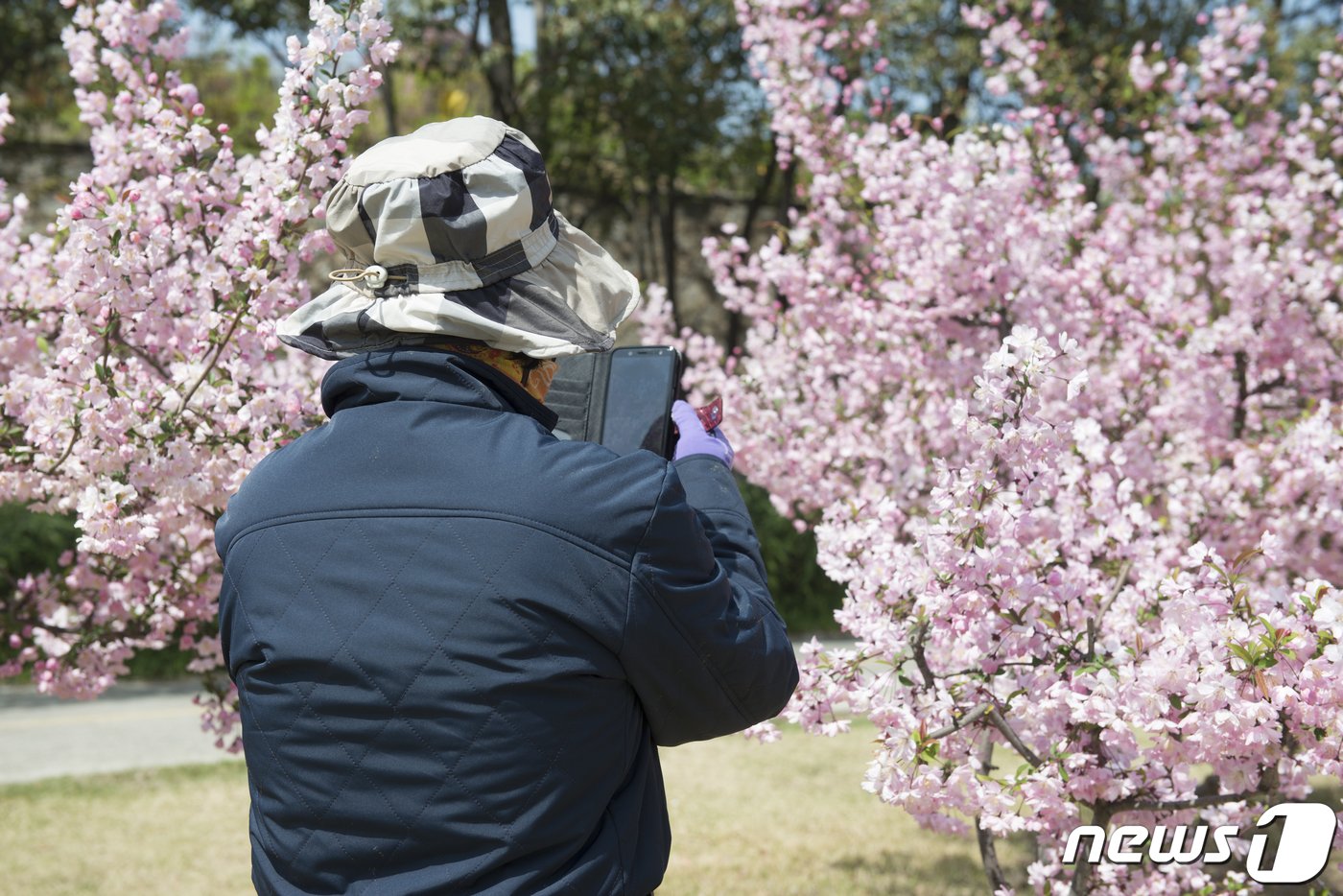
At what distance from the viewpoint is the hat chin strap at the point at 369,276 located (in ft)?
5.39

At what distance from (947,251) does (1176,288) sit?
1503 millimetres

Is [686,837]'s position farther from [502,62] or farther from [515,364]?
[502,62]

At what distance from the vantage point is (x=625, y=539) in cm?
148

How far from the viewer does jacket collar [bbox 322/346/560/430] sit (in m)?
1.57

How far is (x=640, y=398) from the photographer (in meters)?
1.92

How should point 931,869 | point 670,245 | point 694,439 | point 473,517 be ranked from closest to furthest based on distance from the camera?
1. point 473,517
2. point 694,439
3. point 931,869
4. point 670,245

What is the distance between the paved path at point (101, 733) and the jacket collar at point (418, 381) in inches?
233

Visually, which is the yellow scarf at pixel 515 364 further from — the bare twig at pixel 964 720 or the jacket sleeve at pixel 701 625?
the bare twig at pixel 964 720

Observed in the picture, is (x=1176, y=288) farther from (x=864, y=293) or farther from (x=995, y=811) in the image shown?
(x=995, y=811)
